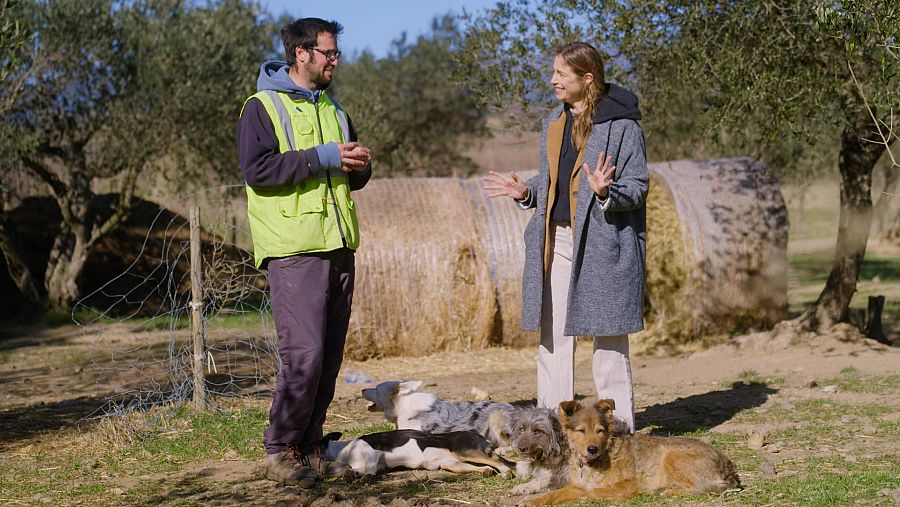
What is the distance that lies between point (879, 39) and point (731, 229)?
513 centimetres

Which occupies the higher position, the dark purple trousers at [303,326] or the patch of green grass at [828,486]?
the dark purple trousers at [303,326]

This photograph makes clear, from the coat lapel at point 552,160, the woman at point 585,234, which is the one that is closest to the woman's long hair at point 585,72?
the woman at point 585,234

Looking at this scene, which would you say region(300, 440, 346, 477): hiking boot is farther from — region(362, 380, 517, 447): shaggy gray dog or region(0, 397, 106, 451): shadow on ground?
region(0, 397, 106, 451): shadow on ground

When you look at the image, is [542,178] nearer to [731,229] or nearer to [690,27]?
[690,27]

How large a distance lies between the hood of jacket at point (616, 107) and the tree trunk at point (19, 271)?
12.7 meters

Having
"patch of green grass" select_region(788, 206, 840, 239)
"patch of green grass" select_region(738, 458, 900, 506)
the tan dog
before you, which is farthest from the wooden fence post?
"patch of green grass" select_region(788, 206, 840, 239)

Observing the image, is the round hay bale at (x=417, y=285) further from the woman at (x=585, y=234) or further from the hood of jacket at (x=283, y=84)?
the hood of jacket at (x=283, y=84)

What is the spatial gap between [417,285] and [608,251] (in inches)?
229

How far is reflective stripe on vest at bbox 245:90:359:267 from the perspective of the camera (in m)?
5.37

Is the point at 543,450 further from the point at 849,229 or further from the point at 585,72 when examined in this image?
the point at 849,229

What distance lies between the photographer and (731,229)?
455 inches

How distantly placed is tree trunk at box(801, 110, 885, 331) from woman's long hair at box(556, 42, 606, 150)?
210 inches

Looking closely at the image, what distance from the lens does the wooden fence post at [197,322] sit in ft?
25.2

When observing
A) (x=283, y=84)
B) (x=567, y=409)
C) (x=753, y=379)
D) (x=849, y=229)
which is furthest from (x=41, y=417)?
(x=849, y=229)
